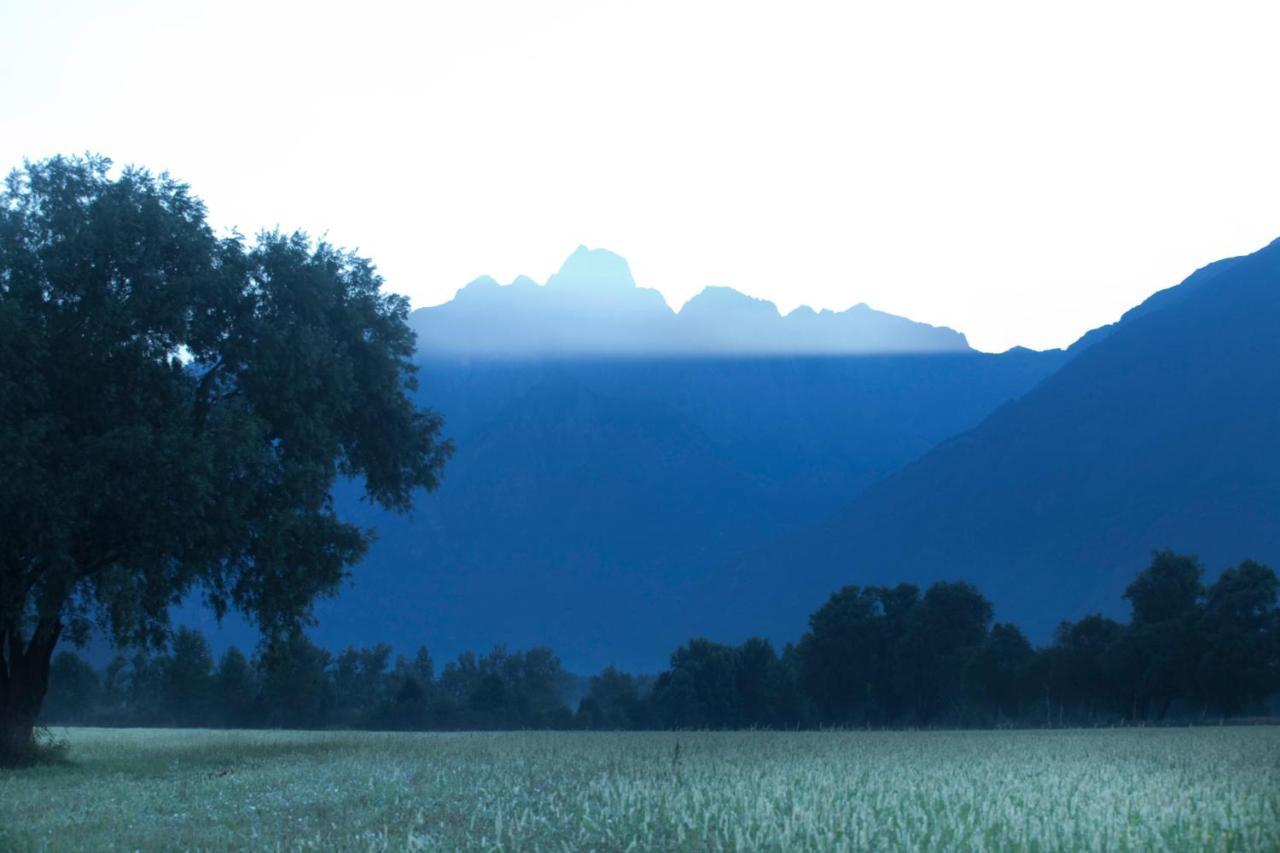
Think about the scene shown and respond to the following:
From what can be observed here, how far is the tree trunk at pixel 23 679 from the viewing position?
85.0 feet

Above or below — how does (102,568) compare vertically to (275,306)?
below

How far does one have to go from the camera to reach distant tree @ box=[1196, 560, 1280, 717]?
2137 inches

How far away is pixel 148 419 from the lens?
1009 inches

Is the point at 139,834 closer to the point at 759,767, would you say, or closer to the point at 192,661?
the point at 759,767

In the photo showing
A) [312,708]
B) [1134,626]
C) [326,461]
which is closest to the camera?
[326,461]

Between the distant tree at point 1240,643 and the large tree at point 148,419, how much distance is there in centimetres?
4167

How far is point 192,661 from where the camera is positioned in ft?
313

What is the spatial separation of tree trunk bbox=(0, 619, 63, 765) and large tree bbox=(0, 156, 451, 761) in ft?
0.13

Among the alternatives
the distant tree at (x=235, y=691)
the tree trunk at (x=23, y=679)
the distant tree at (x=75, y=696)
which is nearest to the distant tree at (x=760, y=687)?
the distant tree at (x=235, y=691)

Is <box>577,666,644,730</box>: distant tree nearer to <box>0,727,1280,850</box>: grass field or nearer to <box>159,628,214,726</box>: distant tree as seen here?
<box>159,628,214,726</box>: distant tree

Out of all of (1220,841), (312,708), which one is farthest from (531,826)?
(312,708)

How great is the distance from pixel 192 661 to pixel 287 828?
88639 mm

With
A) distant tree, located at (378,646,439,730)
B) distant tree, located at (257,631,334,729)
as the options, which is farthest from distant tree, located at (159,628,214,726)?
distant tree, located at (378,646,439,730)

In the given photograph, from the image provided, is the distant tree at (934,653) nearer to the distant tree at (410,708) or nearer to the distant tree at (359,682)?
the distant tree at (410,708)
